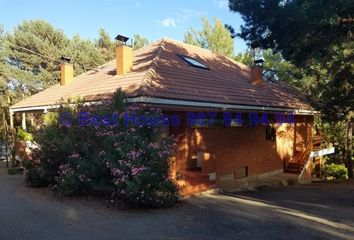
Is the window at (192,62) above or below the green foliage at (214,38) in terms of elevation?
below

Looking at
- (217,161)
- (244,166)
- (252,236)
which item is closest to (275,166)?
(244,166)

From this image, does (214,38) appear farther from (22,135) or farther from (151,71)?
(151,71)

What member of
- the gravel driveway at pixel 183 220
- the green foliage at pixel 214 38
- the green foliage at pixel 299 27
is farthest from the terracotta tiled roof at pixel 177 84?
the green foliage at pixel 214 38

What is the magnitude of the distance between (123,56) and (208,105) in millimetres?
4239

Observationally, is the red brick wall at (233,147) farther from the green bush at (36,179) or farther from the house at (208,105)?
the green bush at (36,179)

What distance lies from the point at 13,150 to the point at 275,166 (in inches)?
558

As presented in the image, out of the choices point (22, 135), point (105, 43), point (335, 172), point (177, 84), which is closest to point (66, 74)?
point (22, 135)

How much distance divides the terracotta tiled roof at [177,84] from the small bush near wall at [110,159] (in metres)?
1.60

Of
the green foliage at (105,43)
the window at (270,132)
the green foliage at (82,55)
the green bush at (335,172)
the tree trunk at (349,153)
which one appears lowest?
the green bush at (335,172)

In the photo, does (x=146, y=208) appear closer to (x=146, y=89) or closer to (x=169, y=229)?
(x=169, y=229)

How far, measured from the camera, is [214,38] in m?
42.2

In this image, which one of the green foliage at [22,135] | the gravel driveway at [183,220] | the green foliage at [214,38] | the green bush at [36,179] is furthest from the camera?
the green foliage at [214,38]

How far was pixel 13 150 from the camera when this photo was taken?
19.9m

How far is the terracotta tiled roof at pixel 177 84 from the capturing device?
12.5 m
